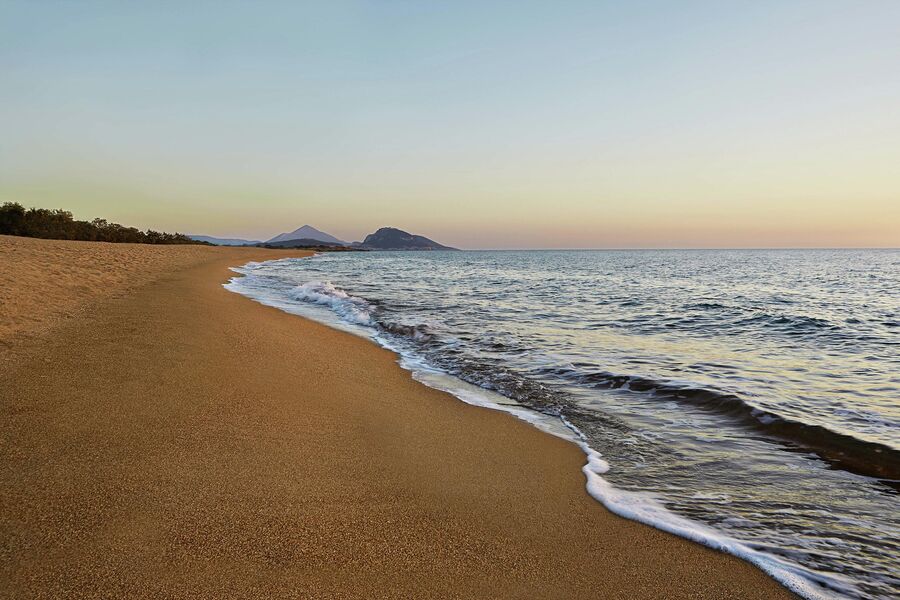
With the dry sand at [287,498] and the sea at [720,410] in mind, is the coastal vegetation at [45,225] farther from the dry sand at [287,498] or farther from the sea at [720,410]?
the dry sand at [287,498]

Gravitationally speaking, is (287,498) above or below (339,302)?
below

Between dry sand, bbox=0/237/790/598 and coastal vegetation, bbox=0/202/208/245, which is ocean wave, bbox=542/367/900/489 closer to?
dry sand, bbox=0/237/790/598

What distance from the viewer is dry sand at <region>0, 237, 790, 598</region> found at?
2398mm

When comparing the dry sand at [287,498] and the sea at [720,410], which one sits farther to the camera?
the sea at [720,410]

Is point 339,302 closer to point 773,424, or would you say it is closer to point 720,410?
point 720,410

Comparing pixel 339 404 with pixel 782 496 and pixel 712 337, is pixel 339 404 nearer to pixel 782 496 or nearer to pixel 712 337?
pixel 782 496

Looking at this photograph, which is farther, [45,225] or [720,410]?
[45,225]

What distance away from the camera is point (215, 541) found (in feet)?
8.50

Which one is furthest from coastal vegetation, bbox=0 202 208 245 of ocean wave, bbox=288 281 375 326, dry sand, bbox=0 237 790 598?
dry sand, bbox=0 237 790 598

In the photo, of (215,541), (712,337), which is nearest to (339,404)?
(215,541)

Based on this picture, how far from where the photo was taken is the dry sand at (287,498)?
94.4 inches

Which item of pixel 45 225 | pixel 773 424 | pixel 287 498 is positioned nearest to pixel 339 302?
pixel 773 424

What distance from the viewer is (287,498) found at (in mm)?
3127

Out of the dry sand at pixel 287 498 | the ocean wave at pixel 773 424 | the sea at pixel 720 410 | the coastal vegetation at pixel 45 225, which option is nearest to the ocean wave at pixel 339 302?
the sea at pixel 720 410
